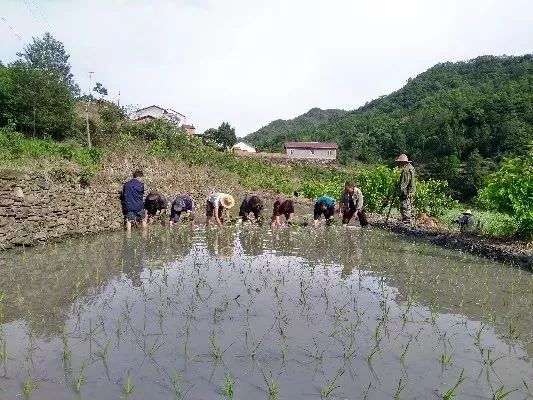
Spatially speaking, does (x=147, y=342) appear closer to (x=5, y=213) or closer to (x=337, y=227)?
(x=5, y=213)

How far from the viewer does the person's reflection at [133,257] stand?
23.8ft

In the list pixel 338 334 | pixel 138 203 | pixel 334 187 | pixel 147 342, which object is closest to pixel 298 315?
pixel 338 334

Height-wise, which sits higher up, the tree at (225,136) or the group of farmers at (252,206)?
the tree at (225,136)

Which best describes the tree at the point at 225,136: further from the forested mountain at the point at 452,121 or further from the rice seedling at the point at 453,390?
the rice seedling at the point at 453,390

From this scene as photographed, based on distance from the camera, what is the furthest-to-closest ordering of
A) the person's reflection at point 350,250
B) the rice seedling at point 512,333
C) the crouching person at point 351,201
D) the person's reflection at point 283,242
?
the crouching person at point 351,201 < the person's reflection at point 283,242 < the person's reflection at point 350,250 < the rice seedling at point 512,333

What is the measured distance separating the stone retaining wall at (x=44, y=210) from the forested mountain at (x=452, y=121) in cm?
5104

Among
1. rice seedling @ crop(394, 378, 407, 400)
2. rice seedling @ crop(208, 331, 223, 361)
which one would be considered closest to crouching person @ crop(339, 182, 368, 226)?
rice seedling @ crop(208, 331, 223, 361)

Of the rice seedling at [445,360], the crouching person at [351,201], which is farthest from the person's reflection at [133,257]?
the crouching person at [351,201]

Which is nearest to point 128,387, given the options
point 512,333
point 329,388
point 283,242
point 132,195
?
point 329,388

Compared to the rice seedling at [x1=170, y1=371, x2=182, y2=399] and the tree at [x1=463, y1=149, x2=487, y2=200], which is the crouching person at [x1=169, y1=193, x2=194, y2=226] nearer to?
the rice seedling at [x1=170, y1=371, x2=182, y2=399]

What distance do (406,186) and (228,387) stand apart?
11.4 metres

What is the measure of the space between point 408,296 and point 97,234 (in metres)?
8.26

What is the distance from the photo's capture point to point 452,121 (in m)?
79.7

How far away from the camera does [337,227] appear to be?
13828 mm
